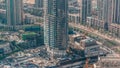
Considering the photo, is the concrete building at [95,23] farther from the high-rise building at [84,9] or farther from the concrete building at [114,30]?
the concrete building at [114,30]

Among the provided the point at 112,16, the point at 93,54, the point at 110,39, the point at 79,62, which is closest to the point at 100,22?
the point at 112,16

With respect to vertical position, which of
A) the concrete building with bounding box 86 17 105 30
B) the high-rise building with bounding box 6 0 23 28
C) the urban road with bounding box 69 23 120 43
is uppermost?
the high-rise building with bounding box 6 0 23 28

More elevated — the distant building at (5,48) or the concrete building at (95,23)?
the concrete building at (95,23)

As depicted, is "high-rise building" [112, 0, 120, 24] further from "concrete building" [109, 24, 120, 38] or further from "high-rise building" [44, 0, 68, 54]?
"high-rise building" [44, 0, 68, 54]

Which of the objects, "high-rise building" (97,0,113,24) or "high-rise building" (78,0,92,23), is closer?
"high-rise building" (97,0,113,24)

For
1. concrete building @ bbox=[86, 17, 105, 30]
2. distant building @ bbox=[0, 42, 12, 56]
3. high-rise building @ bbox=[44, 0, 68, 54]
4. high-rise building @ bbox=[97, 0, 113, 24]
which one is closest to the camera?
high-rise building @ bbox=[44, 0, 68, 54]

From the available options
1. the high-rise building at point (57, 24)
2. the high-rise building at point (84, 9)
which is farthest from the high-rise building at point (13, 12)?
the high-rise building at point (57, 24)

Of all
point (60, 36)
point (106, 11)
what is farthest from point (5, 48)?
point (106, 11)

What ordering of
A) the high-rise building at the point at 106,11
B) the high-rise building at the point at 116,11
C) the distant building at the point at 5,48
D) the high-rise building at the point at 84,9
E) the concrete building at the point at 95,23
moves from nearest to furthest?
the distant building at the point at 5,48 → the high-rise building at the point at 116,11 → the high-rise building at the point at 106,11 → the concrete building at the point at 95,23 → the high-rise building at the point at 84,9

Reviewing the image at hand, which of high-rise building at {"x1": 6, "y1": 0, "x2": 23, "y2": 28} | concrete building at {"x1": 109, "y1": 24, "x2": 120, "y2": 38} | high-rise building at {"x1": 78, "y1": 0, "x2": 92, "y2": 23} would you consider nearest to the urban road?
concrete building at {"x1": 109, "y1": 24, "x2": 120, "y2": 38}
